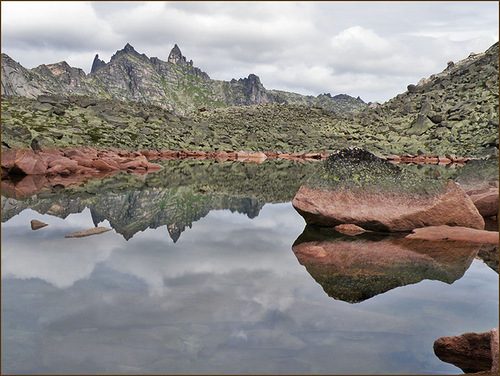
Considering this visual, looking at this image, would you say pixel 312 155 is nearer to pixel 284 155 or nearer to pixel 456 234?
pixel 284 155

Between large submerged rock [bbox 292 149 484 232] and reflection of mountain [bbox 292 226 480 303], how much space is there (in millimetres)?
874

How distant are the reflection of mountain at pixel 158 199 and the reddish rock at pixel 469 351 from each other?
12210 mm

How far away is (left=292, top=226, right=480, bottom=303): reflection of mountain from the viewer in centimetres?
1269

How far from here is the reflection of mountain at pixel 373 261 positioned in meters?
12.7

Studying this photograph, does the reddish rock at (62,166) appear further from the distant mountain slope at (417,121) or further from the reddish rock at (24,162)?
the distant mountain slope at (417,121)

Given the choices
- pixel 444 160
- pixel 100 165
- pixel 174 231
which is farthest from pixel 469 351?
pixel 444 160

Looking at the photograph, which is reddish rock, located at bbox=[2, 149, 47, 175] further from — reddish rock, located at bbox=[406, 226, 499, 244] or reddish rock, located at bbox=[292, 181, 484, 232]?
reddish rock, located at bbox=[406, 226, 499, 244]

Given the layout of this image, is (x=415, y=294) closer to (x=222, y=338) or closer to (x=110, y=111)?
(x=222, y=338)

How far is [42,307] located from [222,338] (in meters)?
4.15

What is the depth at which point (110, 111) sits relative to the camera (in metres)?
104

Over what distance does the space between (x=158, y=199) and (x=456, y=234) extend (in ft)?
59.9

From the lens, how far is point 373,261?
14.8 metres

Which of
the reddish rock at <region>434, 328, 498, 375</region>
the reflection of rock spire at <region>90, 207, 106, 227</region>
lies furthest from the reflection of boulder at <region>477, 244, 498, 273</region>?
the reflection of rock spire at <region>90, 207, 106, 227</region>

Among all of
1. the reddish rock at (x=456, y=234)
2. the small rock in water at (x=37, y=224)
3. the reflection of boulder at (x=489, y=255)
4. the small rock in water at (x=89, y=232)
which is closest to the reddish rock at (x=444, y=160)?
the reddish rock at (x=456, y=234)
